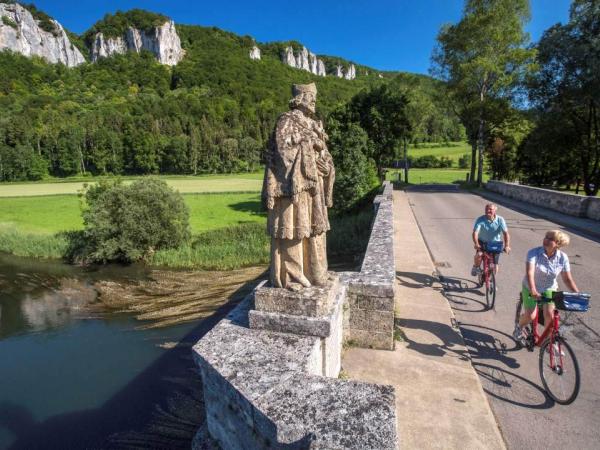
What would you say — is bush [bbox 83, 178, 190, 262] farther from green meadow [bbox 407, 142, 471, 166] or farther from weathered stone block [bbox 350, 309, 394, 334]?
green meadow [bbox 407, 142, 471, 166]

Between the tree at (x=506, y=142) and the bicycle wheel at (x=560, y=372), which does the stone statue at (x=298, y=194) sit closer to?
the bicycle wheel at (x=560, y=372)

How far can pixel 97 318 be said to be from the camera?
43.9 feet

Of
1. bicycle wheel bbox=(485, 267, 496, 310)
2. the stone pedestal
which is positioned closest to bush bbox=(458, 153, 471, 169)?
bicycle wheel bbox=(485, 267, 496, 310)

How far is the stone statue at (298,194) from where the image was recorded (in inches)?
157

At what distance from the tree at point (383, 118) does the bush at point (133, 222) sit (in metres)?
19.8

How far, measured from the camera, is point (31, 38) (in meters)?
127

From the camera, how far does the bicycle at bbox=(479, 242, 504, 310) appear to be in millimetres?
6820

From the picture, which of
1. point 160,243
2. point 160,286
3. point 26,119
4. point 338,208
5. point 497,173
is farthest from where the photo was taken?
point 26,119

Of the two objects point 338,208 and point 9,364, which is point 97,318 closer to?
point 9,364

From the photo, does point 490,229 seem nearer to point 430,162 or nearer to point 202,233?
point 202,233

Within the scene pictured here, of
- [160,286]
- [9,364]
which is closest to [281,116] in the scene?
[9,364]

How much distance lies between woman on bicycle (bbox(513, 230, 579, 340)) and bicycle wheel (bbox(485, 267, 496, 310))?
1.77 m

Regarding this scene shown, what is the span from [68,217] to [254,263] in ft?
73.8

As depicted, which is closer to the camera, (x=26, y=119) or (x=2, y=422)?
(x=2, y=422)
